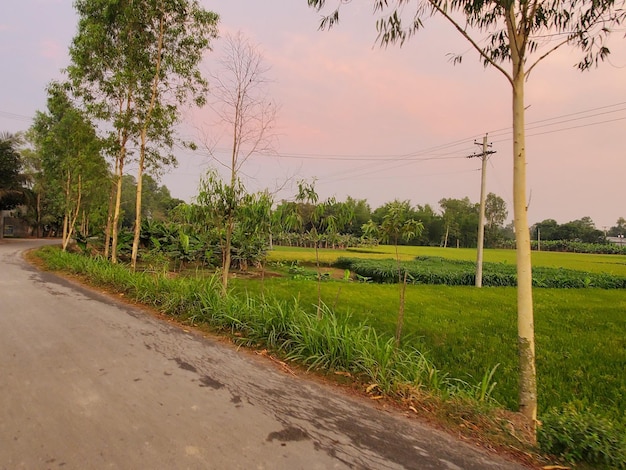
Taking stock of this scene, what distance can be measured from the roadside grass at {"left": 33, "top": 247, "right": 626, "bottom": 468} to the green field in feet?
0.07

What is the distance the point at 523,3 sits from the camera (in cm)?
272

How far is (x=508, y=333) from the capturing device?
696 centimetres

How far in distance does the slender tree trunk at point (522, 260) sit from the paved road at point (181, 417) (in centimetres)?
85

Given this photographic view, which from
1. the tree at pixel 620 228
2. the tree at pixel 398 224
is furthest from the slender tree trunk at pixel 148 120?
the tree at pixel 620 228

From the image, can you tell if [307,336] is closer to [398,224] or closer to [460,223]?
[398,224]

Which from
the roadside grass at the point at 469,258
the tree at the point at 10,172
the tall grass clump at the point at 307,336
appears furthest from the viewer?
the roadside grass at the point at 469,258

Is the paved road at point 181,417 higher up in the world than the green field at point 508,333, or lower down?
higher up

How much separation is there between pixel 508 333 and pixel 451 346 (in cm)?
187

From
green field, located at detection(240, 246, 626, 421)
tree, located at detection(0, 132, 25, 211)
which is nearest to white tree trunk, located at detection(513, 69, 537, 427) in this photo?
green field, located at detection(240, 246, 626, 421)

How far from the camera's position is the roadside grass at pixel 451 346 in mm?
2844

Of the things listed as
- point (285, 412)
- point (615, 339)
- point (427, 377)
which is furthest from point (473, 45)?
point (615, 339)

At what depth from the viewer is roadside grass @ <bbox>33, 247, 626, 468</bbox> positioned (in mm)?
2844

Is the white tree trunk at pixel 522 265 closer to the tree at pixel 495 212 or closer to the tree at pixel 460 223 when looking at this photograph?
the tree at pixel 460 223

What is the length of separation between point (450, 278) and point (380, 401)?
14.6m
